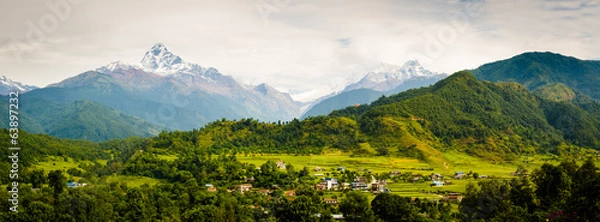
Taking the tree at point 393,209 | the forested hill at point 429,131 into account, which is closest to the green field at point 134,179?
the forested hill at point 429,131

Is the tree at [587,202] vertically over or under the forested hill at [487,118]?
under

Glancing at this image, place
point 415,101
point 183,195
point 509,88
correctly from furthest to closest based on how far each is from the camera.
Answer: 1. point 509,88
2. point 415,101
3. point 183,195

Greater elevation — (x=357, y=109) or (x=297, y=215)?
(x=357, y=109)

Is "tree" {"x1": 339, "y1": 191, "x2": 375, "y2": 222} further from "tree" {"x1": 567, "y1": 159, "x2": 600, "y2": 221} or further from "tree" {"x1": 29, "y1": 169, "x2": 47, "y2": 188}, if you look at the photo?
"tree" {"x1": 29, "y1": 169, "x2": 47, "y2": 188}

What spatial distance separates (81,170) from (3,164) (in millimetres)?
19643

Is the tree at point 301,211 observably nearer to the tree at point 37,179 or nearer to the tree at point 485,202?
the tree at point 485,202

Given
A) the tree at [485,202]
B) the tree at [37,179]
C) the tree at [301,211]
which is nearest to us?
the tree at [485,202]

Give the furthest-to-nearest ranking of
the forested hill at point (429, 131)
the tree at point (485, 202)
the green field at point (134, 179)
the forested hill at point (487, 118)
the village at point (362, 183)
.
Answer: the forested hill at point (487, 118) → the forested hill at point (429, 131) → the green field at point (134, 179) → the village at point (362, 183) → the tree at point (485, 202)

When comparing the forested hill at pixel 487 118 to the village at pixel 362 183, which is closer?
the village at pixel 362 183

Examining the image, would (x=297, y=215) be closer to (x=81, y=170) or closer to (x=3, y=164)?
(x=3, y=164)

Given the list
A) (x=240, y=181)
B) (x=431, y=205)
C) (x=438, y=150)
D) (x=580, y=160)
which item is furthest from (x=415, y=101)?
(x=431, y=205)

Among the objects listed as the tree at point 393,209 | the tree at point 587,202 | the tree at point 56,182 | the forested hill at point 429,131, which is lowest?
the tree at point 393,209

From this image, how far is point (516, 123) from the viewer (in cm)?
15025

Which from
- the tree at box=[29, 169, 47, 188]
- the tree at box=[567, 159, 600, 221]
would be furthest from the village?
the tree at box=[567, 159, 600, 221]
